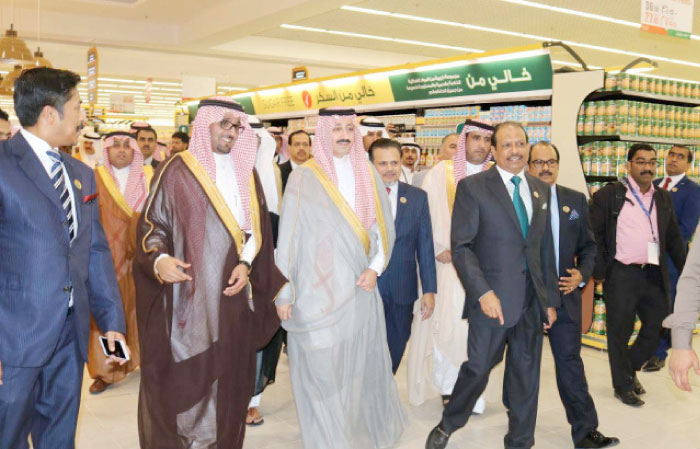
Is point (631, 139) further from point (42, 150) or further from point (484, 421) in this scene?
point (42, 150)

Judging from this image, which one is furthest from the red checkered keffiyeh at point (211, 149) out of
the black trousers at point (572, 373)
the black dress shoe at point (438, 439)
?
the black trousers at point (572, 373)

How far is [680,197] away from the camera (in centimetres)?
→ 582

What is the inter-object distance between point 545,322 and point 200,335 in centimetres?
167

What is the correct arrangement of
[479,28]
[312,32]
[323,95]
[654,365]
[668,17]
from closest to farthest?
[654,365] → [668,17] → [323,95] → [479,28] → [312,32]

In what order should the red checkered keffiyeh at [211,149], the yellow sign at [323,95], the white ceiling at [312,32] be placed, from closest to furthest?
the red checkered keffiyeh at [211,149], the yellow sign at [323,95], the white ceiling at [312,32]

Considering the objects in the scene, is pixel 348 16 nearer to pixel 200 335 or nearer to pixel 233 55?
pixel 233 55

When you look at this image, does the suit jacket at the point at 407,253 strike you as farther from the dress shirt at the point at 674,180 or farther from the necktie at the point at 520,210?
the dress shirt at the point at 674,180

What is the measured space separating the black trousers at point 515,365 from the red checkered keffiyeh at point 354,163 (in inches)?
31.3

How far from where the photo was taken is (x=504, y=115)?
23.5ft

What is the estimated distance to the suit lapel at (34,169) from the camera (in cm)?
227

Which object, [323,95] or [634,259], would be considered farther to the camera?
[323,95]

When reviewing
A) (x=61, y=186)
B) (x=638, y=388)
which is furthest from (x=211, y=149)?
(x=638, y=388)

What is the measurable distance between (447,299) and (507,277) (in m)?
1.14

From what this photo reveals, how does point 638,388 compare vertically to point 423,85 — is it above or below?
below
